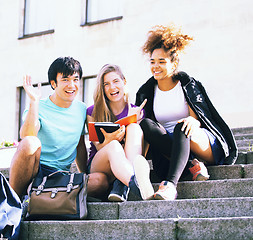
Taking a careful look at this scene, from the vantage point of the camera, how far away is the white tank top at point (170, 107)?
17.9 ft

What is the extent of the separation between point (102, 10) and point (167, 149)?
7992mm

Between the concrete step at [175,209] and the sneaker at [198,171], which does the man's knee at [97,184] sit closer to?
the concrete step at [175,209]

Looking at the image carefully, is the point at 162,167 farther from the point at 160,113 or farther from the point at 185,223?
the point at 185,223

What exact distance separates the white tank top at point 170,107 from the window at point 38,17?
8140 mm

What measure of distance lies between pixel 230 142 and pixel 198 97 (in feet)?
1.61

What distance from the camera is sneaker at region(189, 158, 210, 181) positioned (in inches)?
195

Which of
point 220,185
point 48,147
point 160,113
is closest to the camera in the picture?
point 220,185

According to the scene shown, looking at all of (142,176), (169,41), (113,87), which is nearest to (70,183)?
(142,176)

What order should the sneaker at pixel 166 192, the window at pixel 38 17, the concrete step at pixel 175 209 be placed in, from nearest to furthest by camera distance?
1. the concrete step at pixel 175 209
2. the sneaker at pixel 166 192
3. the window at pixel 38 17

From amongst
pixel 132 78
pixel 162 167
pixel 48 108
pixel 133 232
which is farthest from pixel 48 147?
pixel 132 78

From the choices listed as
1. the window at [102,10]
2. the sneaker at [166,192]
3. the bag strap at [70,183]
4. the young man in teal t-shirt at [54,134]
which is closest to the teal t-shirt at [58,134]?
the young man in teal t-shirt at [54,134]

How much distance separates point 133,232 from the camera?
A: 4.03 m

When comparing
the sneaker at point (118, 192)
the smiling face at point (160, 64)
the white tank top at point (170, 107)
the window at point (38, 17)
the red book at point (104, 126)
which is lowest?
the sneaker at point (118, 192)

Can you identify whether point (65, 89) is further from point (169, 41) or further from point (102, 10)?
point (102, 10)
